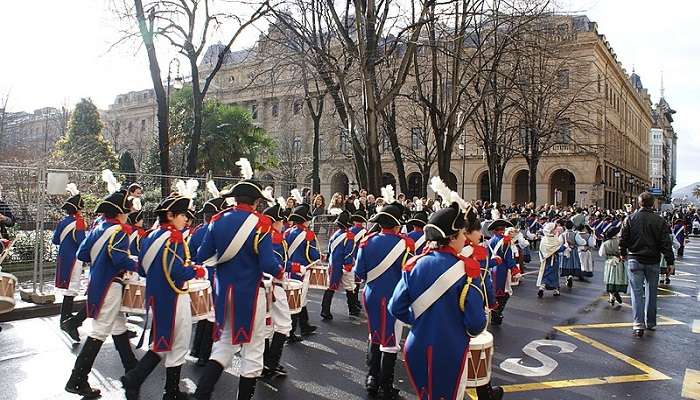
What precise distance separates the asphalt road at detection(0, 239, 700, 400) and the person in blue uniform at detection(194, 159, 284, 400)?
89 centimetres

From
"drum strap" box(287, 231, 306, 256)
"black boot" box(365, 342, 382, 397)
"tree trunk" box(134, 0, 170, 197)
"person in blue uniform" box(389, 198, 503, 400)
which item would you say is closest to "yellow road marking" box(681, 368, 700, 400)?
"black boot" box(365, 342, 382, 397)

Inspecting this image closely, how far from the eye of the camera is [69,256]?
8.74 meters

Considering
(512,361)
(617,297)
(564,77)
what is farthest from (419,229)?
(564,77)

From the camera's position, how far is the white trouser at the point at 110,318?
19.5ft

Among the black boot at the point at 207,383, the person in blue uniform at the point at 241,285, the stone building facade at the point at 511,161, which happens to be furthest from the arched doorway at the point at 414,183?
the black boot at the point at 207,383

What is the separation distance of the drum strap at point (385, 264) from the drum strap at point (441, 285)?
81.2 inches

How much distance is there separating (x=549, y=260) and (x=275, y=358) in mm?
7972

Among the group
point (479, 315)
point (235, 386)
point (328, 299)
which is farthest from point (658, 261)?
point (235, 386)

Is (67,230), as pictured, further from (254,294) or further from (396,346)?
(396,346)

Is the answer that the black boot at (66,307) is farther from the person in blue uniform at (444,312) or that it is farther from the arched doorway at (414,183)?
the arched doorway at (414,183)

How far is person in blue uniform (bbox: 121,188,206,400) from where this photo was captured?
539 cm

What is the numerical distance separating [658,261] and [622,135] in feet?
222

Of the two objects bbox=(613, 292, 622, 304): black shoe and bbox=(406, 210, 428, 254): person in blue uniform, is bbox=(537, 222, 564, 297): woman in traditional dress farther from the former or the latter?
bbox=(406, 210, 428, 254): person in blue uniform

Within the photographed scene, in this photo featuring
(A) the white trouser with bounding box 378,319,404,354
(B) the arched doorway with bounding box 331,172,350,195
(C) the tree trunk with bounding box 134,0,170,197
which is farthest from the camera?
(B) the arched doorway with bounding box 331,172,350,195
